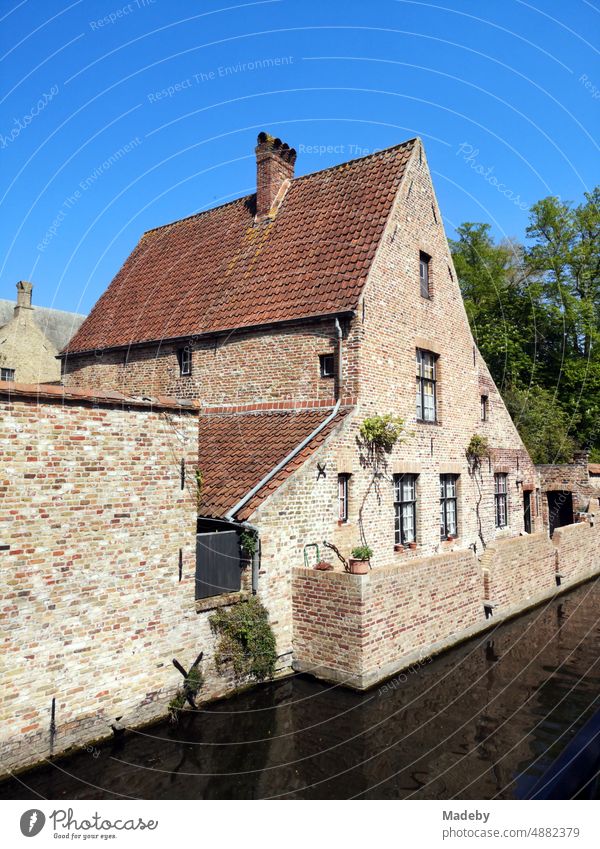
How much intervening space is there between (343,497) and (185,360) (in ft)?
21.9

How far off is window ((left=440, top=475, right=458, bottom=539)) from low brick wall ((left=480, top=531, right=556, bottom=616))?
157 cm

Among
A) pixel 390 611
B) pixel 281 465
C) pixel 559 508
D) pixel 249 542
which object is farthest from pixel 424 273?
pixel 559 508

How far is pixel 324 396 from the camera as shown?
13258 mm

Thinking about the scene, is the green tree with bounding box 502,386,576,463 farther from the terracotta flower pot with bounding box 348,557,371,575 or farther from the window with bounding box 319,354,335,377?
the terracotta flower pot with bounding box 348,557,371,575

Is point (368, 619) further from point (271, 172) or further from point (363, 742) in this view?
point (271, 172)

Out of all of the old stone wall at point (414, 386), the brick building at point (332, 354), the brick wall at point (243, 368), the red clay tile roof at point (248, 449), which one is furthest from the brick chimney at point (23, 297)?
the old stone wall at point (414, 386)

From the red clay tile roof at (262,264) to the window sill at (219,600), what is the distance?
6.58 m

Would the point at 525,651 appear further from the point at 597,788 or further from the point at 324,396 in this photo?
the point at 597,788

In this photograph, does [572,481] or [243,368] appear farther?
[572,481]

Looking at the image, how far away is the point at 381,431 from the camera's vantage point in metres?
12.8

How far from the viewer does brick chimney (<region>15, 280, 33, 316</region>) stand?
32.4m

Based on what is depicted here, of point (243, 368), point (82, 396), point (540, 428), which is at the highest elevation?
point (243, 368)

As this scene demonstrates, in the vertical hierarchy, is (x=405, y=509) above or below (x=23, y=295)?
below

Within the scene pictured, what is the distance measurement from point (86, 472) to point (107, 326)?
42.2 feet
